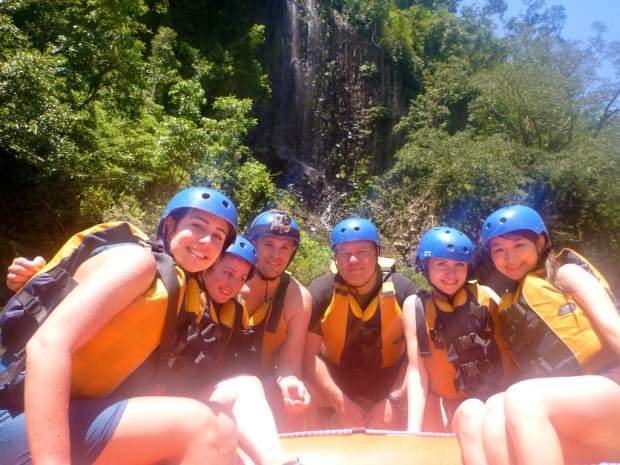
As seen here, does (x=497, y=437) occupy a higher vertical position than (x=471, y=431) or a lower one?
higher

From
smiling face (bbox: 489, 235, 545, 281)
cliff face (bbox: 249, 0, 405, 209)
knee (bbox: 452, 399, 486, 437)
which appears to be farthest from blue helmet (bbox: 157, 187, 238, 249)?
cliff face (bbox: 249, 0, 405, 209)

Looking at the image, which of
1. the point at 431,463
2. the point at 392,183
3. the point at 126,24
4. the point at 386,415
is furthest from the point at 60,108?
the point at 392,183

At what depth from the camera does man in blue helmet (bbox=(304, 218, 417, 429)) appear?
346 centimetres

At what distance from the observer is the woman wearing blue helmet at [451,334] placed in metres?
2.92

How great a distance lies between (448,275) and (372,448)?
1.33 metres

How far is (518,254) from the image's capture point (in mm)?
2836

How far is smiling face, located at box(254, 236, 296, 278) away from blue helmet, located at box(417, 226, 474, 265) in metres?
1.09

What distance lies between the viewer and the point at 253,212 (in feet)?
48.7

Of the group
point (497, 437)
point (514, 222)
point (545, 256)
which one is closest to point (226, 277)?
point (497, 437)

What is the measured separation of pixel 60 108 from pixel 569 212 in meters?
13.8

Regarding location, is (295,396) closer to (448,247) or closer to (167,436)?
(167,436)

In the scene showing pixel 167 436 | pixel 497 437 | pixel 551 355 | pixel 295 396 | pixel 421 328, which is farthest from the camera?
pixel 421 328

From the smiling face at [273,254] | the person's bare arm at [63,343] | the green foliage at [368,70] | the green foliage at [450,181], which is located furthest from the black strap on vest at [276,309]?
the green foliage at [368,70]

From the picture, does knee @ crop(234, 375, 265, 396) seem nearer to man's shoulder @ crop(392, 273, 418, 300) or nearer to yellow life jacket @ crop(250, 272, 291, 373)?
yellow life jacket @ crop(250, 272, 291, 373)
